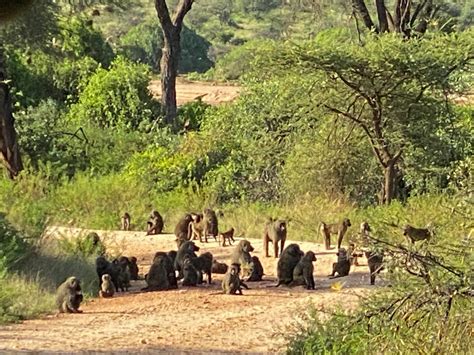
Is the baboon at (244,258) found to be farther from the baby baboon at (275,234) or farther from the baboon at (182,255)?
the baby baboon at (275,234)

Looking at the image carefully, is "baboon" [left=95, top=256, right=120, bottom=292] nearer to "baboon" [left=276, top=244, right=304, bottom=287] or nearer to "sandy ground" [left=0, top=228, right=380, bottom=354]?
"sandy ground" [left=0, top=228, right=380, bottom=354]

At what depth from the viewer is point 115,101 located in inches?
1137

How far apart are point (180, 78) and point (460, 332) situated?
45347 millimetres

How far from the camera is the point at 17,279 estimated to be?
13102mm

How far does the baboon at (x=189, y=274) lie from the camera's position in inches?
544

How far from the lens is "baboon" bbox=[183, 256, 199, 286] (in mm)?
13812

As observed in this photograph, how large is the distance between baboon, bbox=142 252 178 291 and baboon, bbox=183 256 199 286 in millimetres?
178

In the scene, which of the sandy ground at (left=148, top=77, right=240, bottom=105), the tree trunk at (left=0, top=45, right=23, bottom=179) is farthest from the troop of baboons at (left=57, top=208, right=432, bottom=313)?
the sandy ground at (left=148, top=77, right=240, bottom=105)

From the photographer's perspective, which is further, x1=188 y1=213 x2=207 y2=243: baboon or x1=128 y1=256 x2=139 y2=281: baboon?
x1=188 y1=213 x2=207 y2=243: baboon

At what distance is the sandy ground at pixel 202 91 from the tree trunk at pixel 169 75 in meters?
8.39

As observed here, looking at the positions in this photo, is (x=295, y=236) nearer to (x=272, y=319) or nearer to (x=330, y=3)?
(x=272, y=319)

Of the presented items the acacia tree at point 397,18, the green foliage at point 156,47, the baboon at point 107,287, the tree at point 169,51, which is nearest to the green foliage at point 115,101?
the tree at point 169,51

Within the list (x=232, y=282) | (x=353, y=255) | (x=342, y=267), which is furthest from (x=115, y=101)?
(x=232, y=282)

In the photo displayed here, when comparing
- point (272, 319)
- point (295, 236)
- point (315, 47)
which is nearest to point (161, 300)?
point (272, 319)
